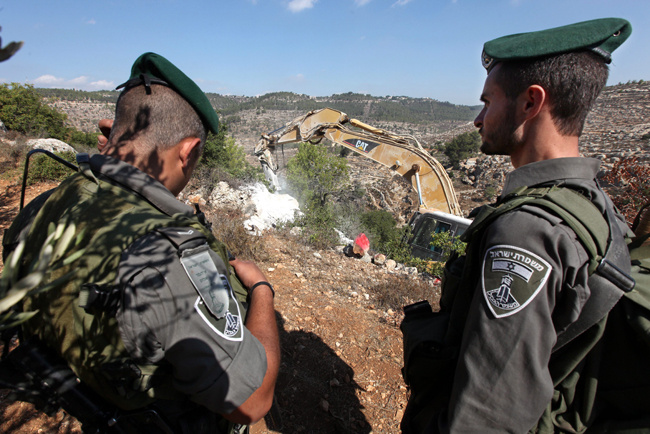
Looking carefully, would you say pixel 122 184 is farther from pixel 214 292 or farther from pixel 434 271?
pixel 434 271

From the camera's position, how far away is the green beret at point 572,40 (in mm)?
1107

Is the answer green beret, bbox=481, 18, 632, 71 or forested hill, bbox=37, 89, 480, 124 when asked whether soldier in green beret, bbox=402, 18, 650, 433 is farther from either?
forested hill, bbox=37, 89, 480, 124

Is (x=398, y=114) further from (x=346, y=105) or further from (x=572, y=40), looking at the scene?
(x=572, y=40)

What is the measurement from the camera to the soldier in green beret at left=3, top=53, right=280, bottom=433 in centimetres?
95

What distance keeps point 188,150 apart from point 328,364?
8.19ft

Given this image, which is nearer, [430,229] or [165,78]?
[165,78]

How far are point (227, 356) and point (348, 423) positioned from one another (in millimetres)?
1901

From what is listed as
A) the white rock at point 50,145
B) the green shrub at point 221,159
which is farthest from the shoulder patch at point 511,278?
the white rock at point 50,145

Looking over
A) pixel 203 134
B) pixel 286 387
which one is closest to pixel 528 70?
pixel 203 134

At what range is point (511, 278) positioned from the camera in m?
0.96

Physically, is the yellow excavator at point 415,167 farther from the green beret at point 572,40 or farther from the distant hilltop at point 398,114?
the green beret at point 572,40

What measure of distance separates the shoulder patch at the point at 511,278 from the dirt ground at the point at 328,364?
1990 millimetres

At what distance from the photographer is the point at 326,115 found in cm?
971

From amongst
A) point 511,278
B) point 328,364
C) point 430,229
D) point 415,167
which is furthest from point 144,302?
point 415,167
